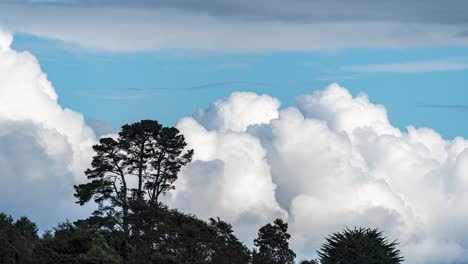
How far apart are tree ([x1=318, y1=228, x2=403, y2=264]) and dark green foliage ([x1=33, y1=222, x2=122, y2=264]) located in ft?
151

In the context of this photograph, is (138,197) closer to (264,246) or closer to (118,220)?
(118,220)

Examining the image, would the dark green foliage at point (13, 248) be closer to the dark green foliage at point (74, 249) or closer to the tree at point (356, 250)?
the dark green foliage at point (74, 249)

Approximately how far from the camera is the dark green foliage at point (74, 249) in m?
83.0

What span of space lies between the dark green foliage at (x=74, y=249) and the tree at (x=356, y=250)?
4595 cm

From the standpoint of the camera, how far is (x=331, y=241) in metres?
130

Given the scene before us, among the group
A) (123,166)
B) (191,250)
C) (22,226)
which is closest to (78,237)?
(191,250)

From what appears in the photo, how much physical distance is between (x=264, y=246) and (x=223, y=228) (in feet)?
52.1

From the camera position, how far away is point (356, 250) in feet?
420

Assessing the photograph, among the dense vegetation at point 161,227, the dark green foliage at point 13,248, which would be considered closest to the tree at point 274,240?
the dense vegetation at point 161,227

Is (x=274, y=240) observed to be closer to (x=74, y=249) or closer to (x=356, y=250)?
(x=356, y=250)

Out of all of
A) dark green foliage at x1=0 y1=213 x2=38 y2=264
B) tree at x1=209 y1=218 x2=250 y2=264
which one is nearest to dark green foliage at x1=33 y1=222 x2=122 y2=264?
dark green foliage at x1=0 y1=213 x2=38 y2=264

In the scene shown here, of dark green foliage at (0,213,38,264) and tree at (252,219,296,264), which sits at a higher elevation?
tree at (252,219,296,264)

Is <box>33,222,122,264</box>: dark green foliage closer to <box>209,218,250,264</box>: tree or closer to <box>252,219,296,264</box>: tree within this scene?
<box>209,218,250,264</box>: tree

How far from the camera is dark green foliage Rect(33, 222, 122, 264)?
272ft
